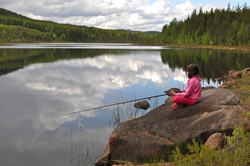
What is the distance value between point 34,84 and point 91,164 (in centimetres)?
1620

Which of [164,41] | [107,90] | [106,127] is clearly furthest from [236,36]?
Answer: [106,127]

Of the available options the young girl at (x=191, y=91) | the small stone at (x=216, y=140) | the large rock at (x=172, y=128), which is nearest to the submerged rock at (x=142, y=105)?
the large rock at (x=172, y=128)

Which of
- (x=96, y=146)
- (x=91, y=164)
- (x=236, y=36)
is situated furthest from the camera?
(x=236, y=36)

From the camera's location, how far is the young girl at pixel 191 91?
23.5 feet

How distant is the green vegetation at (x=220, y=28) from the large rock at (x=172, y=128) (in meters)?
90.0

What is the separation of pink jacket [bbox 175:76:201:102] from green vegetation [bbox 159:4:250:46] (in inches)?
3541

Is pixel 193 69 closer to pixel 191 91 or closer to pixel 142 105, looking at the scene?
pixel 191 91

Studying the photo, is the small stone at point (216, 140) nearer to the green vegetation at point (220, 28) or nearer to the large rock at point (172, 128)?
the large rock at point (172, 128)

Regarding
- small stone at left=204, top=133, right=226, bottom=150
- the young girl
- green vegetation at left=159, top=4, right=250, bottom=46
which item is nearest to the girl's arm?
the young girl

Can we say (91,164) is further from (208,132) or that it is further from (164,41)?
(164,41)

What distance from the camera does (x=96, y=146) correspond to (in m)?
8.67

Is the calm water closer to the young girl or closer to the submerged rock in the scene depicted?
the submerged rock

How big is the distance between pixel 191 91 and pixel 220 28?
11018cm

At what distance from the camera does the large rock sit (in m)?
6.73
